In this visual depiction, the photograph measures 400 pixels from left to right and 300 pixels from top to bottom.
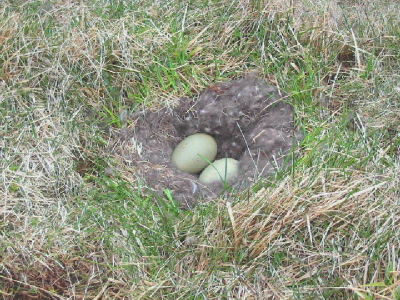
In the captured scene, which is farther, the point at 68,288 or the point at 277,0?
the point at 277,0

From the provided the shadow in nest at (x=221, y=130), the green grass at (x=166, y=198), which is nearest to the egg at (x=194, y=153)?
the shadow in nest at (x=221, y=130)

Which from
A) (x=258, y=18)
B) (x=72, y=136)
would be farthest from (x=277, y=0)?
(x=72, y=136)

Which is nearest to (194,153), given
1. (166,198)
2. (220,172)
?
(220,172)

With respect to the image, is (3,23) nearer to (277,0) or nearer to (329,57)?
(277,0)

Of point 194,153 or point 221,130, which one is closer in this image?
point 194,153

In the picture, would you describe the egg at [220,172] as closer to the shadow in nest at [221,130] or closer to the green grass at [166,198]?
the shadow in nest at [221,130]

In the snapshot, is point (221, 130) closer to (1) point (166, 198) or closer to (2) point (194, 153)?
(2) point (194, 153)

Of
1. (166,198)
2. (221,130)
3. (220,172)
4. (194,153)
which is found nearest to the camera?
(166,198)

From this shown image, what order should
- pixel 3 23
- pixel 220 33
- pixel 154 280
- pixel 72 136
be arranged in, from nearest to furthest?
1. pixel 154 280
2. pixel 72 136
3. pixel 3 23
4. pixel 220 33
